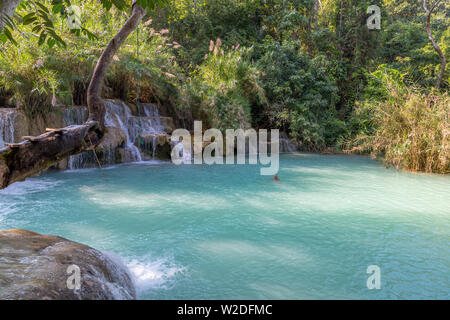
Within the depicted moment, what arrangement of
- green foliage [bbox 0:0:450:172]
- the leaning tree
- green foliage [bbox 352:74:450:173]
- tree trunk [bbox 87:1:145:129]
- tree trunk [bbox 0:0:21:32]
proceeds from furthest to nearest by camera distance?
green foliage [bbox 0:0:450:172] → green foliage [bbox 352:74:450:173] → tree trunk [bbox 87:1:145:129] → the leaning tree → tree trunk [bbox 0:0:21:32]

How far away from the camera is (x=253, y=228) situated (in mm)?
3889

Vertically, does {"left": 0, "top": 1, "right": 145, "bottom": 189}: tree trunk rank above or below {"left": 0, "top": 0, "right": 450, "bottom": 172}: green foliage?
below

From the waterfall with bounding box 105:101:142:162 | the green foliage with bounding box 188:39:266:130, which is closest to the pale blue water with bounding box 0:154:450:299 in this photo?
the waterfall with bounding box 105:101:142:162

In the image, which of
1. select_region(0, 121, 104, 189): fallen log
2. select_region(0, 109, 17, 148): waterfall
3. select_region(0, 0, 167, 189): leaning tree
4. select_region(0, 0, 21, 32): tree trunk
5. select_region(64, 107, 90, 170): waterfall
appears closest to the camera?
select_region(0, 0, 21, 32): tree trunk

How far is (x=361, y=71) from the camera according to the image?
49.5ft

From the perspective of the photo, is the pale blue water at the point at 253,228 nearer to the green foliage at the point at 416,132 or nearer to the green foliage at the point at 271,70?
the green foliage at the point at 416,132

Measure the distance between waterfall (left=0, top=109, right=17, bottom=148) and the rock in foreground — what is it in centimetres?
508

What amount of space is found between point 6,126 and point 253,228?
6251 mm

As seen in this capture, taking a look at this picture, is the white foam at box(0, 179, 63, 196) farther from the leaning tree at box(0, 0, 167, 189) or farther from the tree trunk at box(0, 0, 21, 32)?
the tree trunk at box(0, 0, 21, 32)

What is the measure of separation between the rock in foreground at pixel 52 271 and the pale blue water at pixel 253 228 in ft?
0.97

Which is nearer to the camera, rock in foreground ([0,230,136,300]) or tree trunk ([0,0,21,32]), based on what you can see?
rock in foreground ([0,230,136,300])

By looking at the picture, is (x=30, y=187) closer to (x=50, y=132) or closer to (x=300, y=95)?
(x=50, y=132)

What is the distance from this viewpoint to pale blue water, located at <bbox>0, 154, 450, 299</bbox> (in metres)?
2.56

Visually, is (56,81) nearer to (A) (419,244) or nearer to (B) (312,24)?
(A) (419,244)
